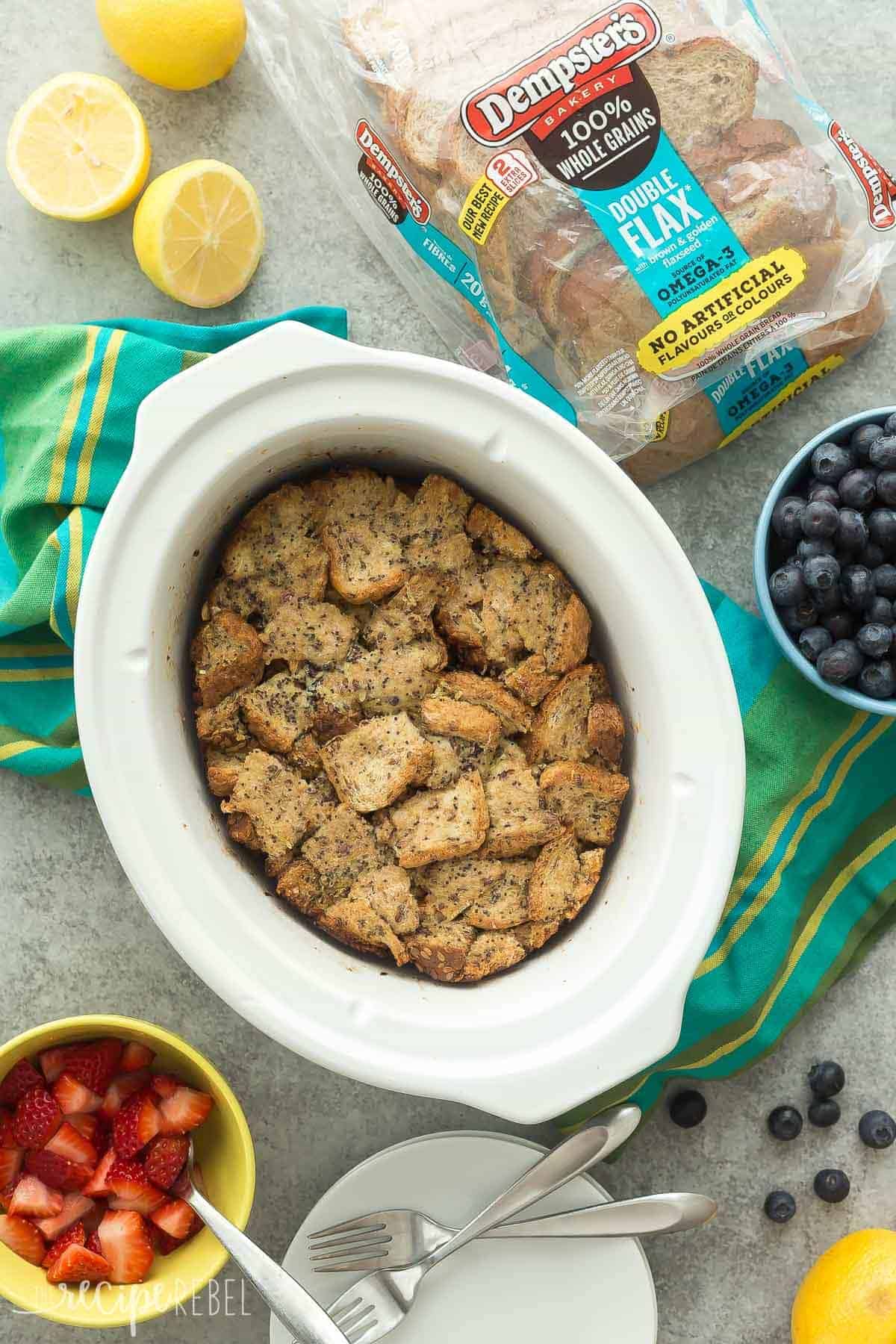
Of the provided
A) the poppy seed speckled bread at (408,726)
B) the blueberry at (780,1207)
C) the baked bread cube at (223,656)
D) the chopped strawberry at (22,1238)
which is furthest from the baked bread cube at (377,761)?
the blueberry at (780,1207)

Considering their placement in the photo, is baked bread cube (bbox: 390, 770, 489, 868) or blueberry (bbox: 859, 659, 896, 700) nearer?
baked bread cube (bbox: 390, 770, 489, 868)

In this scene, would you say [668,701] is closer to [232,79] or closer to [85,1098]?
[85,1098]

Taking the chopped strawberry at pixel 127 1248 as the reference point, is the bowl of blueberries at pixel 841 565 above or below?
above

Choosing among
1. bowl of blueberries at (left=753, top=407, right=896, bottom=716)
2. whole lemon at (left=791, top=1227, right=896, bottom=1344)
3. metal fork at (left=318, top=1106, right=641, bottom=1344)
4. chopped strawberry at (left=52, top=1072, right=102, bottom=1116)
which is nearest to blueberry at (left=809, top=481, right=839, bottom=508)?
bowl of blueberries at (left=753, top=407, right=896, bottom=716)

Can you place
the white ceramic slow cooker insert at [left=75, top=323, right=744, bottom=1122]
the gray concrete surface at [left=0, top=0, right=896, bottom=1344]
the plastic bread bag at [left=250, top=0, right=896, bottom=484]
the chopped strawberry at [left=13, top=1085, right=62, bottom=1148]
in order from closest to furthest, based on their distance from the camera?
the white ceramic slow cooker insert at [left=75, top=323, right=744, bottom=1122], the plastic bread bag at [left=250, top=0, right=896, bottom=484], the chopped strawberry at [left=13, top=1085, right=62, bottom=1148], the gray concrete surface at [left=0, top=0, right=896, bottom=1344]

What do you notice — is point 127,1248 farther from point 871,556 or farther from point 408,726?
→ point 871,556

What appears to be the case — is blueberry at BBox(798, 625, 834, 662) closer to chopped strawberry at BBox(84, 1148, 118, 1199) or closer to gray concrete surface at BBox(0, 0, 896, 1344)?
gray concrete surface at BBox(0, 0, 896, 1344)

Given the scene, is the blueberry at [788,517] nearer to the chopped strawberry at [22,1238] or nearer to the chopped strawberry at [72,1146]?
the chopped strawberry at [72,1146]
